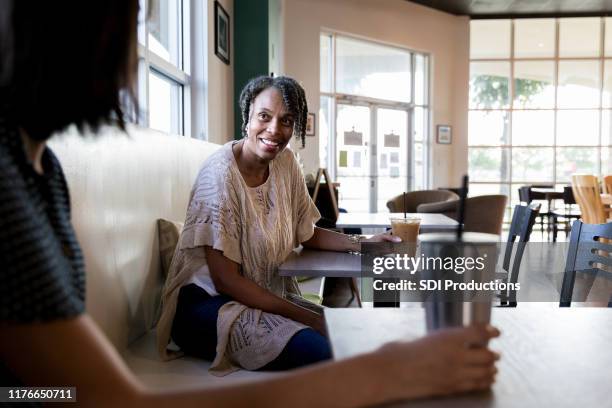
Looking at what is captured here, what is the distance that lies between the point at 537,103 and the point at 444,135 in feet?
6.90

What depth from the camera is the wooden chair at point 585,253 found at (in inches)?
78.5

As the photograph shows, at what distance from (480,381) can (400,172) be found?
9.41m

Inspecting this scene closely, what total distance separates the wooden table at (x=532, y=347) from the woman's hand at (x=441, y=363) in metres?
0.02

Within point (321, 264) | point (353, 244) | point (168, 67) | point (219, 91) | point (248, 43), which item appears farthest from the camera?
point (248, 43)

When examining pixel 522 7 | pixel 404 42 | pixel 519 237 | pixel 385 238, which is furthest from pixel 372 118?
pixel 385 238

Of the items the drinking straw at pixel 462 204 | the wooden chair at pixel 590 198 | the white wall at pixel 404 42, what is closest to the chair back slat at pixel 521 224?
the drinking straw at pixel 462 204

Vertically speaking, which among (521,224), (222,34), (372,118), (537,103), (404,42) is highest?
(404,42)

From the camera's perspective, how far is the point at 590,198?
23.2 ft

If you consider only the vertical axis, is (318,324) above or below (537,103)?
below

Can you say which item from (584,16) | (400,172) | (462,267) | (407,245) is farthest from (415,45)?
(462,267)

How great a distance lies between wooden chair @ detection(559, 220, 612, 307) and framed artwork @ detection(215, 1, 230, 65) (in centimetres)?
302

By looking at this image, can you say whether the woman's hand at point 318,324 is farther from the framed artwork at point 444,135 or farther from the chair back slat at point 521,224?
the framed artwork at point 444,135

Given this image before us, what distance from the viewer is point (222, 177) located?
1973 millimetres

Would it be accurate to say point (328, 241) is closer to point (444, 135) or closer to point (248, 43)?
point (248, 43)
